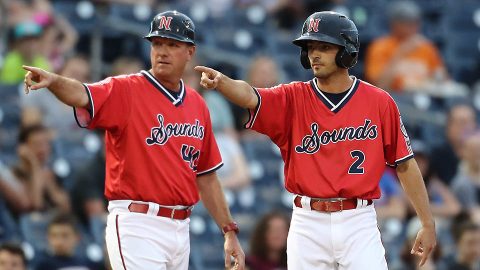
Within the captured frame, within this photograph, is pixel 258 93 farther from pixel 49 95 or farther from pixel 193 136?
pixel 49 95

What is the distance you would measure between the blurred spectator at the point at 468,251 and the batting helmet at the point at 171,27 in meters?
3.96

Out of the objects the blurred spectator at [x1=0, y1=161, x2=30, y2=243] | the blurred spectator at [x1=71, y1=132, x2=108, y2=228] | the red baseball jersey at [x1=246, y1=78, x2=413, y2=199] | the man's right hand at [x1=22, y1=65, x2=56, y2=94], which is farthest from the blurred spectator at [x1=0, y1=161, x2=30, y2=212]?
the man's right hand at [x1=22, y1=65, x2=56, y2=94]

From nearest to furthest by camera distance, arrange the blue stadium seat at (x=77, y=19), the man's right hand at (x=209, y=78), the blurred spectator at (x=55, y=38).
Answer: the man's right hand at (x=209, y=78) < the blurred spectator at (x=55, y=38) < the blue stadium seat at (x=77, y=19)

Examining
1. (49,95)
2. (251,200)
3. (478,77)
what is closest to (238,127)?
(251,200)

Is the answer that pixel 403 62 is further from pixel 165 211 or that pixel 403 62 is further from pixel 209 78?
pixel 209 78

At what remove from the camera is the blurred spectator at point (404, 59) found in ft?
41.2

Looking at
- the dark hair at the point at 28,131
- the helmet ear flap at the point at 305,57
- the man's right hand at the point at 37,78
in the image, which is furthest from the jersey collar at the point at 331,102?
the dark hair at the point at 28,131

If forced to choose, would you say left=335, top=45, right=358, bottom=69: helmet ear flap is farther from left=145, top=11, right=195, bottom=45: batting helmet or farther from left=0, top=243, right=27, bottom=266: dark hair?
left=0, top=243, right=27, bottom=266: dark hair

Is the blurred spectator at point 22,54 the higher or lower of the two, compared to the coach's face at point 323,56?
lower

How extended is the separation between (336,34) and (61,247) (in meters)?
3.16

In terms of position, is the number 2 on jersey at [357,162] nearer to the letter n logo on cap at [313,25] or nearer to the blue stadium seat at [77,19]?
the letter n logo on cap at [313,25]

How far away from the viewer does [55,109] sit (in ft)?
34.4

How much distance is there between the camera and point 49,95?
1044 cm

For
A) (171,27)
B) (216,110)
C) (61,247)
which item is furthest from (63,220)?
(171,27)
